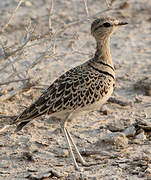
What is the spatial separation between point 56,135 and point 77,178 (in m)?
0.96

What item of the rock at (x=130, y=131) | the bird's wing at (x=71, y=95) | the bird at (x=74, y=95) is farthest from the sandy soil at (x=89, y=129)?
the bird's wing at (x=71, y=95)

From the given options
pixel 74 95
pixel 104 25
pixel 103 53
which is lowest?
pixel 74 95

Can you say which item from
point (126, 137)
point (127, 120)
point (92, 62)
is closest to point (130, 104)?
point (127, 120)

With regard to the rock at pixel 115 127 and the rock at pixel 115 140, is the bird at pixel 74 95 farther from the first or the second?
the rock at pixel 115 127

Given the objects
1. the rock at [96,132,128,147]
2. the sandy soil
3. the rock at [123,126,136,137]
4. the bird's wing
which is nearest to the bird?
the bird's wing

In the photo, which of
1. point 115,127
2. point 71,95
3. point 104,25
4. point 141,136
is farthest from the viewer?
point 115,127

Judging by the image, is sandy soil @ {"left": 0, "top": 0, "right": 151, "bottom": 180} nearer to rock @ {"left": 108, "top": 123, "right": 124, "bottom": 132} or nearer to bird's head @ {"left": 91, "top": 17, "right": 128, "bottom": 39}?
rock @ {"left": 108, "top": 123, "right": 124, "bottom": 132}

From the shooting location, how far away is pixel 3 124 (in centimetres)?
527

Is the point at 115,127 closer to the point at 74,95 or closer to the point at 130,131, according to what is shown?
the point at 130,131

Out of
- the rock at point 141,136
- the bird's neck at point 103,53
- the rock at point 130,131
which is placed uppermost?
the bird's neck at point 103,53

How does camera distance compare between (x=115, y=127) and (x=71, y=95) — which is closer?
(x=71, y=95)

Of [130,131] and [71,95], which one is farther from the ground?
[71,95]

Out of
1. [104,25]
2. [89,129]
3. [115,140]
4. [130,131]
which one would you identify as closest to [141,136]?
[130,131]

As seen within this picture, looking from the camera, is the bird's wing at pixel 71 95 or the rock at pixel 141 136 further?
the rock at pixel 141 136
